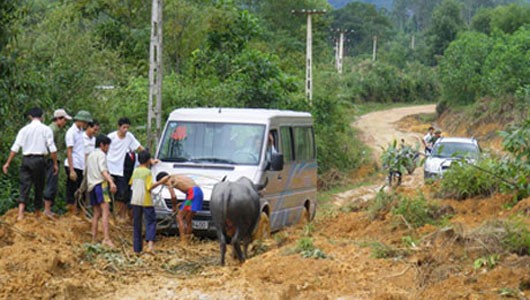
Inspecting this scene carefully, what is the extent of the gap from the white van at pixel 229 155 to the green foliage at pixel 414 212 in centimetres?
201

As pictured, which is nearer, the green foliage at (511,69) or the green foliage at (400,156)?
the green foliage at (400,156)

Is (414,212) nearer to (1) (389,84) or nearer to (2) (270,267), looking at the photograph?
(2) (270,267)

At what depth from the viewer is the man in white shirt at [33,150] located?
12.9 metres

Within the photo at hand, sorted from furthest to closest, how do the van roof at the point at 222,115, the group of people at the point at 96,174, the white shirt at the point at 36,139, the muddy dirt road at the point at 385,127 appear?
the muddy dirt road at the point at 385,127 → the van roof at the point at 222,115 → the white shirt at the point at 36,139 → the group of people at the point at 96,174

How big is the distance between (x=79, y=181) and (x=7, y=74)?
1993mm

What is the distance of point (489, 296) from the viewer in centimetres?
876

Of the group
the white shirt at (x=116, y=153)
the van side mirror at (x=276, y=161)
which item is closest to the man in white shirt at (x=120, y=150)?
the white shirt at (x=116, y=153)

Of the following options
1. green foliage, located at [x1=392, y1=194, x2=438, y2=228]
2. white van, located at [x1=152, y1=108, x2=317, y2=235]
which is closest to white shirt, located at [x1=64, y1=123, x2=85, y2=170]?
white van, located at [x1=152, y1=108, x2=317, y2=235]

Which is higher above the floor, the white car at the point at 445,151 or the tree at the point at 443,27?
the tree at the point at 443,27

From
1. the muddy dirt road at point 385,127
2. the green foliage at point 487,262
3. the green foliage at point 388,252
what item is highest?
the green foliage at point 487,262

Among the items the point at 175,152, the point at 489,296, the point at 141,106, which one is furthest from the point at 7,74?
the point at 489,296

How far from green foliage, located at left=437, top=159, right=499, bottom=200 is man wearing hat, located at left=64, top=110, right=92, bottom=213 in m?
7.01

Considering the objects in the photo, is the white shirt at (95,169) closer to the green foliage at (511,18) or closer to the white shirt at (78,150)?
the white shirt at (78,150)

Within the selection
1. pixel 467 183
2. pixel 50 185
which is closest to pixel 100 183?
pixel 50 185
